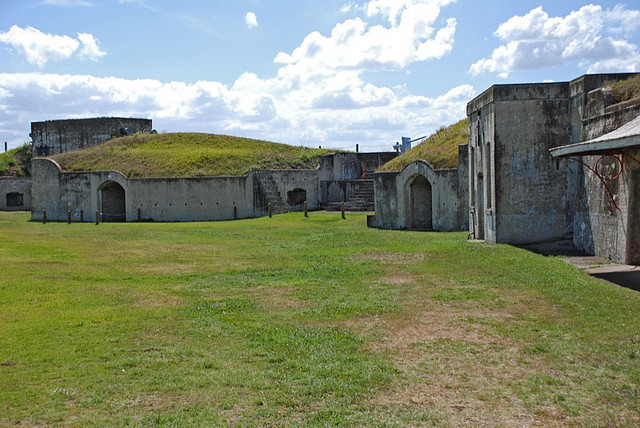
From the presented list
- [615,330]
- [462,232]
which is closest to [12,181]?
[462,232]

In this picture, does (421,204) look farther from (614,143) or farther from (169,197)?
(614,143)

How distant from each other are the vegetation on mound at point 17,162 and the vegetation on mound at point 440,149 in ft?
104

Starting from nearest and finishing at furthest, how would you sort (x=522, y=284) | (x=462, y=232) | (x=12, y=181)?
(x=522, y=284) < (x=462, y=232) < (x=12, y=181)

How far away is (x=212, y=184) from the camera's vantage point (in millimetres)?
33125

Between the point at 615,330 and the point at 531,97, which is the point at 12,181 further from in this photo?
the point at 615,330

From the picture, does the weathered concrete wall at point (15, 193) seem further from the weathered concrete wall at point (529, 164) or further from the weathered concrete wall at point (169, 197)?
the weathered concrete wall at point (529, 164)

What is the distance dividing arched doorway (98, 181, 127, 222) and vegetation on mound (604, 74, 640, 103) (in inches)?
1007

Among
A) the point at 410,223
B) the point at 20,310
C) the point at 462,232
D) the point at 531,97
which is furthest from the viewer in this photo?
the point at 410,223

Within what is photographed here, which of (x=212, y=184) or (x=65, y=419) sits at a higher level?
(x=212, y=184)

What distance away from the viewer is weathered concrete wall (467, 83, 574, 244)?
17.4 meters

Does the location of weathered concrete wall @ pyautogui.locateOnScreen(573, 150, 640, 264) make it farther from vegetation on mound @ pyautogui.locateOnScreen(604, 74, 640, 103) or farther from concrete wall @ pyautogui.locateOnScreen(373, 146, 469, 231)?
concrete wall @ pyautogui.locateOnScreen(373, 146, 469, 231)

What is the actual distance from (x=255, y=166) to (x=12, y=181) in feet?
61.2

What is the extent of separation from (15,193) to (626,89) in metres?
40.7

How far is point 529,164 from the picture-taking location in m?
17.7
